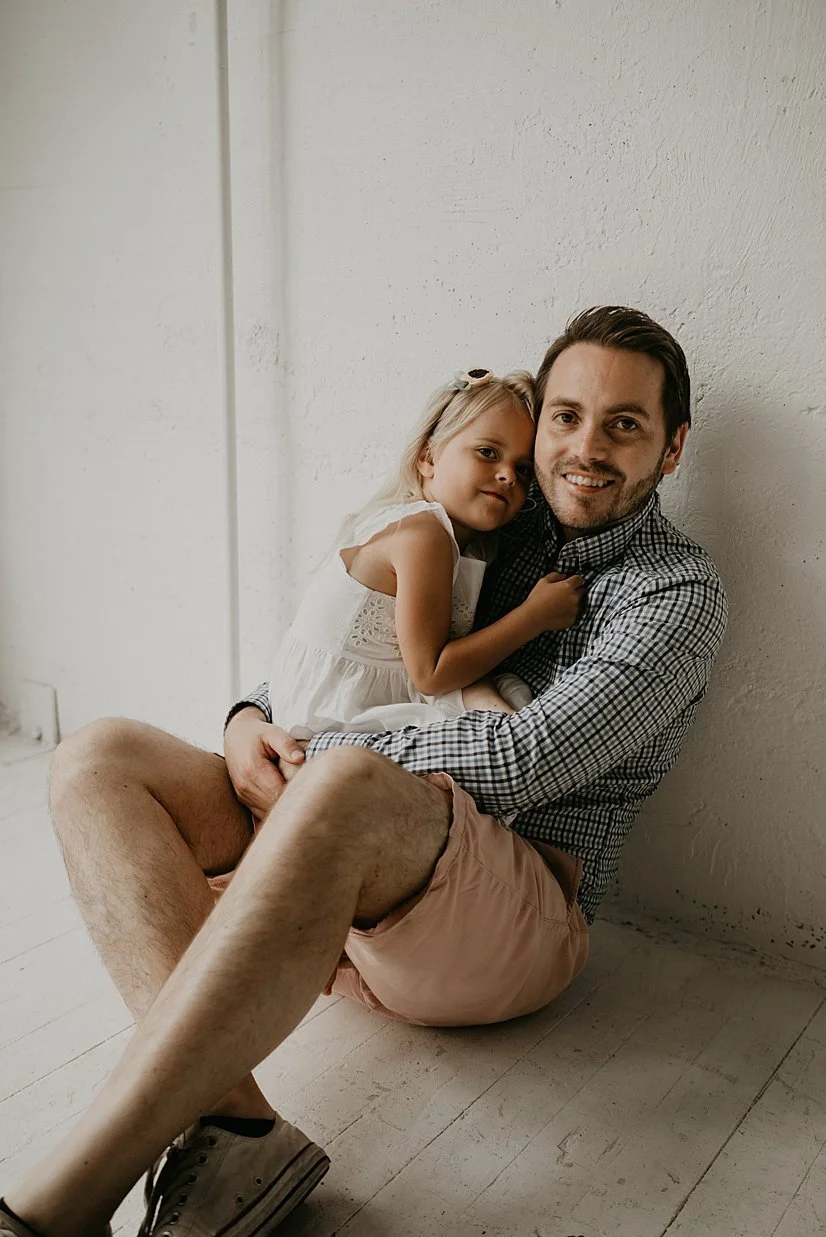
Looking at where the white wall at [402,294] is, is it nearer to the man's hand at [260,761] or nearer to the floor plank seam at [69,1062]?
the man's hand at [260,761]

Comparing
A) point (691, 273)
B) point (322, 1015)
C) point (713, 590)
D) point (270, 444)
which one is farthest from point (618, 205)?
point (322, 1015)

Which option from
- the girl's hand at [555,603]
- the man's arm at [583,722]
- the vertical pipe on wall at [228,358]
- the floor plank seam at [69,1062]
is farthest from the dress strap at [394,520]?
the floor plank seam at [69,1062]

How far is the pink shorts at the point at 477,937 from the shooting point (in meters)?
1.65

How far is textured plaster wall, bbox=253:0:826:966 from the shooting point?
197cm

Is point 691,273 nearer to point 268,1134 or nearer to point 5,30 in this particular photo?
point 268,1134

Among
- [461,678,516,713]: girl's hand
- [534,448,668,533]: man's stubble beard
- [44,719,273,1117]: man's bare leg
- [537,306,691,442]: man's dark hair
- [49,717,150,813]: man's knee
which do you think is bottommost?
[44,719,273,1117]: man's bare leg

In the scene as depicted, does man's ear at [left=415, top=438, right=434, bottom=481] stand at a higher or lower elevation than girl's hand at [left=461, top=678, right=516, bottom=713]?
higher

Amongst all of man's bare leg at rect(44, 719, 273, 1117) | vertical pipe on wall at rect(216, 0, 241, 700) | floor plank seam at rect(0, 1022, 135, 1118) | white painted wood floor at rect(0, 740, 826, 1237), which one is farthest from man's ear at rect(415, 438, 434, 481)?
floor plank seam at rect(0, 1022, 135, 1118)

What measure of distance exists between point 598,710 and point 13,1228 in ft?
3.39

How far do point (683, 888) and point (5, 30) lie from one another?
2.79m

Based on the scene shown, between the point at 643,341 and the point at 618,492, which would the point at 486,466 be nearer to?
the point at 618,492

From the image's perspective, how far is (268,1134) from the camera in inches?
57.9

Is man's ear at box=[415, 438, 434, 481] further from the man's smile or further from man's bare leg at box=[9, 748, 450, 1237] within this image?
man's bare leg at box=[9, 748, 450, 1237]

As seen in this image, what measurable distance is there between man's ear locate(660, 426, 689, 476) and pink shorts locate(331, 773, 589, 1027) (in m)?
0.71
